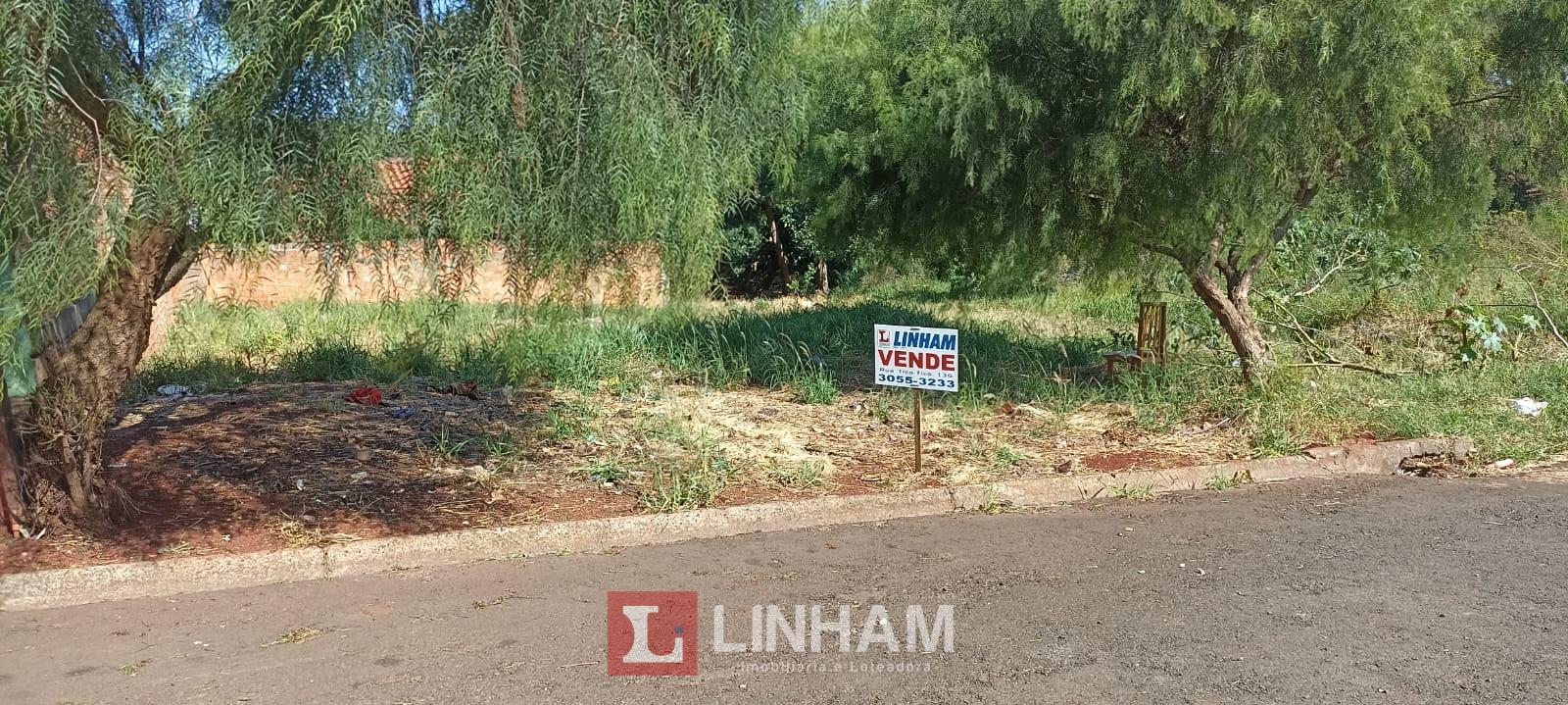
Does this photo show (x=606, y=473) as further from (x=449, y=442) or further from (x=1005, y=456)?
(x=1005, y=456)

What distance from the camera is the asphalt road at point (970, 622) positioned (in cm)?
437

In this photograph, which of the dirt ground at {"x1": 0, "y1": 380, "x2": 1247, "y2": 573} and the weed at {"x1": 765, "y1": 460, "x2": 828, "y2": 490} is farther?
the weed at {"x1": 765, "y1": 460, "x2": 828, "y2": 490}

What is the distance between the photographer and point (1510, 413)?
961 centimetres

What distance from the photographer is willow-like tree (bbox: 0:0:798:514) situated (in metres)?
4.48

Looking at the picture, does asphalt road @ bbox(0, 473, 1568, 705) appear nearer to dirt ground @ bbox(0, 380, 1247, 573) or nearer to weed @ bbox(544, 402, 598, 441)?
dirt ground @ bbox(0, 380, 1247, 573)

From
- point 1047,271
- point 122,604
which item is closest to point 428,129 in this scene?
point 122,604

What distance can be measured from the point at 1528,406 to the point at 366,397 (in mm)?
10036

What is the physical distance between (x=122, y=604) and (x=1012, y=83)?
7005mm

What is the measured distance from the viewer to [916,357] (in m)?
7.61

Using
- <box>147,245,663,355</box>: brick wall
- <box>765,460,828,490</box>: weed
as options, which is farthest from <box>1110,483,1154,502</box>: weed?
<box>147,245,663,355</box>: brick wall

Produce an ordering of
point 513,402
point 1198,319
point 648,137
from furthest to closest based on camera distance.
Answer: point 1198,319 → point 513,402 → point 648,137

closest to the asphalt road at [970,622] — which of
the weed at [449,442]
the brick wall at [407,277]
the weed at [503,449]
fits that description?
the brick wall at [407,277]

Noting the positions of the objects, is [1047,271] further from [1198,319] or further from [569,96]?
[569,96]

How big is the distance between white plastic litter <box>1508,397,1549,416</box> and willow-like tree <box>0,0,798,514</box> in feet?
26.8
